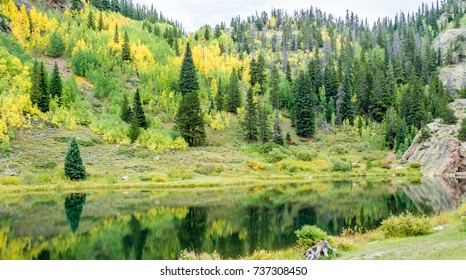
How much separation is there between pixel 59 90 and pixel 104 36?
39.0 metres

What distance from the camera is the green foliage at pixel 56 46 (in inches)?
4112

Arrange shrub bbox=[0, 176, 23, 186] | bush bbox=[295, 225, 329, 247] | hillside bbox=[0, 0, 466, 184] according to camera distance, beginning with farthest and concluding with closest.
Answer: hillside bbox=[0, 0, 466, 184]
shrub bbox=[0, 176, 23, 186]
bush bbox=[295, 225, 329, 247]

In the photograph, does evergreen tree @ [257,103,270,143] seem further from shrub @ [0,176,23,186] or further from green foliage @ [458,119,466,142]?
shrub @ [0,176,23,186]

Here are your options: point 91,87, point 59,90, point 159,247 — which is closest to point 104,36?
point 91,87

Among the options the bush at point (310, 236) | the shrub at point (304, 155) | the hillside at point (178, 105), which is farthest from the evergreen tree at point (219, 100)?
the bush at point (310, 236)

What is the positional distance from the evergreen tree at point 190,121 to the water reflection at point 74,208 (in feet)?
125

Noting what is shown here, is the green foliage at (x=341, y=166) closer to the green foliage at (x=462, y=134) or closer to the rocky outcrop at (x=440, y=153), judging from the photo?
the rocky outcrop at (x=440, y=153)

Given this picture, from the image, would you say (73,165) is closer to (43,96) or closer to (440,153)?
(43,96)

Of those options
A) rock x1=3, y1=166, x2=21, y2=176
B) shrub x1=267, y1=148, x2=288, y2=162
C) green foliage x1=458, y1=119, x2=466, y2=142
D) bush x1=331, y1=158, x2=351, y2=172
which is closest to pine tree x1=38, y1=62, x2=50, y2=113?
rock x1=3, y1=166, x2=21, y2=176

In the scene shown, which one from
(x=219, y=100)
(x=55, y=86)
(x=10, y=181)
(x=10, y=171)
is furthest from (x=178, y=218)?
(x=219, y=100)

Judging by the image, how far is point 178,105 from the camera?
97.4 metres

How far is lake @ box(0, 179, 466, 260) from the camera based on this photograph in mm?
22031

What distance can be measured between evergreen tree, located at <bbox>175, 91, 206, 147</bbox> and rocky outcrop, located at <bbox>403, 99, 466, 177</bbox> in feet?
147

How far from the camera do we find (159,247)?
22.0m
